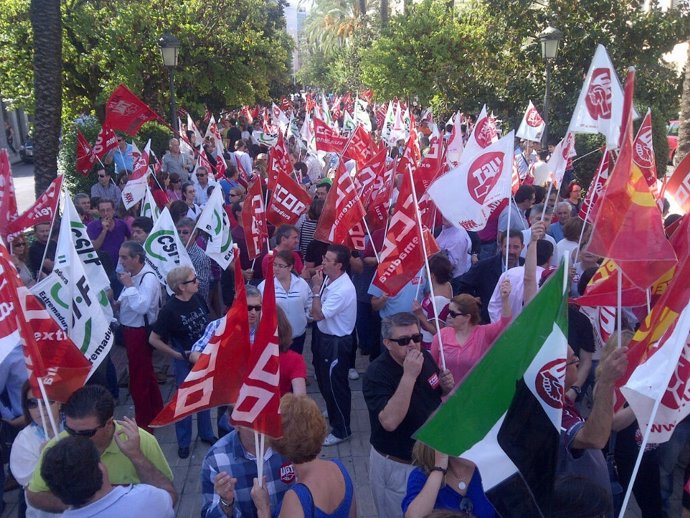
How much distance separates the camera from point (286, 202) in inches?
329

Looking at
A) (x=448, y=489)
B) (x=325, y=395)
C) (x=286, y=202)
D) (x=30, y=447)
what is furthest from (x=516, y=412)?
(x=286, y=202)

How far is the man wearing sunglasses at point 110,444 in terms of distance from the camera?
320cm

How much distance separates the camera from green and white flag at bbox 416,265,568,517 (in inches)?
104

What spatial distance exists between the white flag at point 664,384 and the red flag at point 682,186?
2.89 meters

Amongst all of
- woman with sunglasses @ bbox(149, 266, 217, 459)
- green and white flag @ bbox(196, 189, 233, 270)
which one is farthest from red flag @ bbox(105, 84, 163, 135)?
woman with sunglasses @ bbox(149, 266, 217, 459)

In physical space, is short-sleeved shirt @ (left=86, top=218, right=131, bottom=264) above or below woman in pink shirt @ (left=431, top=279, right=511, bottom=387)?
below

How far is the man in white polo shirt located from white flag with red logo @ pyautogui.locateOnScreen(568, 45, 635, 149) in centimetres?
263

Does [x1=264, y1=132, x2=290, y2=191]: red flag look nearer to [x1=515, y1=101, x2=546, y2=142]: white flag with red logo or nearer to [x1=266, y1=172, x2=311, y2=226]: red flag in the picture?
[x1=266, y1=172, x2=311, y2=226]: red flag

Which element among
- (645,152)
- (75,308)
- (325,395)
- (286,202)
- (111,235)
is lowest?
(325,395)

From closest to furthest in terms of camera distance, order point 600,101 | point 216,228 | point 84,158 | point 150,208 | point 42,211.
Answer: point 600,101 < point 42,211 < point 216,228 < point 150,208 < point 84,158

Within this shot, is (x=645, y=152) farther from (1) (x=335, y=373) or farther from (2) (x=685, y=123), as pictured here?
(2) (x=685, y=123)

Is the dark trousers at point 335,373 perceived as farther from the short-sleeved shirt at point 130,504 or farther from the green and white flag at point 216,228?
the short-sleeved shirt at point 130,504

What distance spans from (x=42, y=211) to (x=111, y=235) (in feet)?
5.10

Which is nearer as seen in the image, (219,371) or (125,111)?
(219,371)
